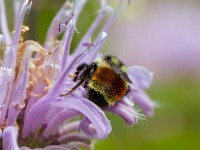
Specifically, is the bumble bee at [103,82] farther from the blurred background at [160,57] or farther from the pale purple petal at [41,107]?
the blurred background at [160,57]

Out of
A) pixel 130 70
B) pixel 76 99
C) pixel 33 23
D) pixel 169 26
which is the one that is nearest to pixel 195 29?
pixel 169 26

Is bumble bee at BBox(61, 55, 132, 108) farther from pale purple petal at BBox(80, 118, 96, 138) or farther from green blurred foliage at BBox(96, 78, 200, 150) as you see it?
green blurred foliage at BBox(96, 78, 200, 150)

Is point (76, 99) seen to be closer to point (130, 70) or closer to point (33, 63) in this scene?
point (33, 63)

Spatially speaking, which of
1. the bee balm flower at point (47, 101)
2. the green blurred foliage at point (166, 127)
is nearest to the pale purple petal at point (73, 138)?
the bee balm flower at point (47, 101)

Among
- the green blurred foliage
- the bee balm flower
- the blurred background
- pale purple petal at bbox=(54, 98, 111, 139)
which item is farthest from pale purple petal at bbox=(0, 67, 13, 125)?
the green blurred foliage

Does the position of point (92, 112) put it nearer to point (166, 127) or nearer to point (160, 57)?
point (166, 127)

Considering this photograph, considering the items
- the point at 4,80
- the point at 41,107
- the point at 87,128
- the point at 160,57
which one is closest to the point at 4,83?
the point at 4,80

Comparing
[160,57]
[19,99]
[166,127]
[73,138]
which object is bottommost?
[160,57]
